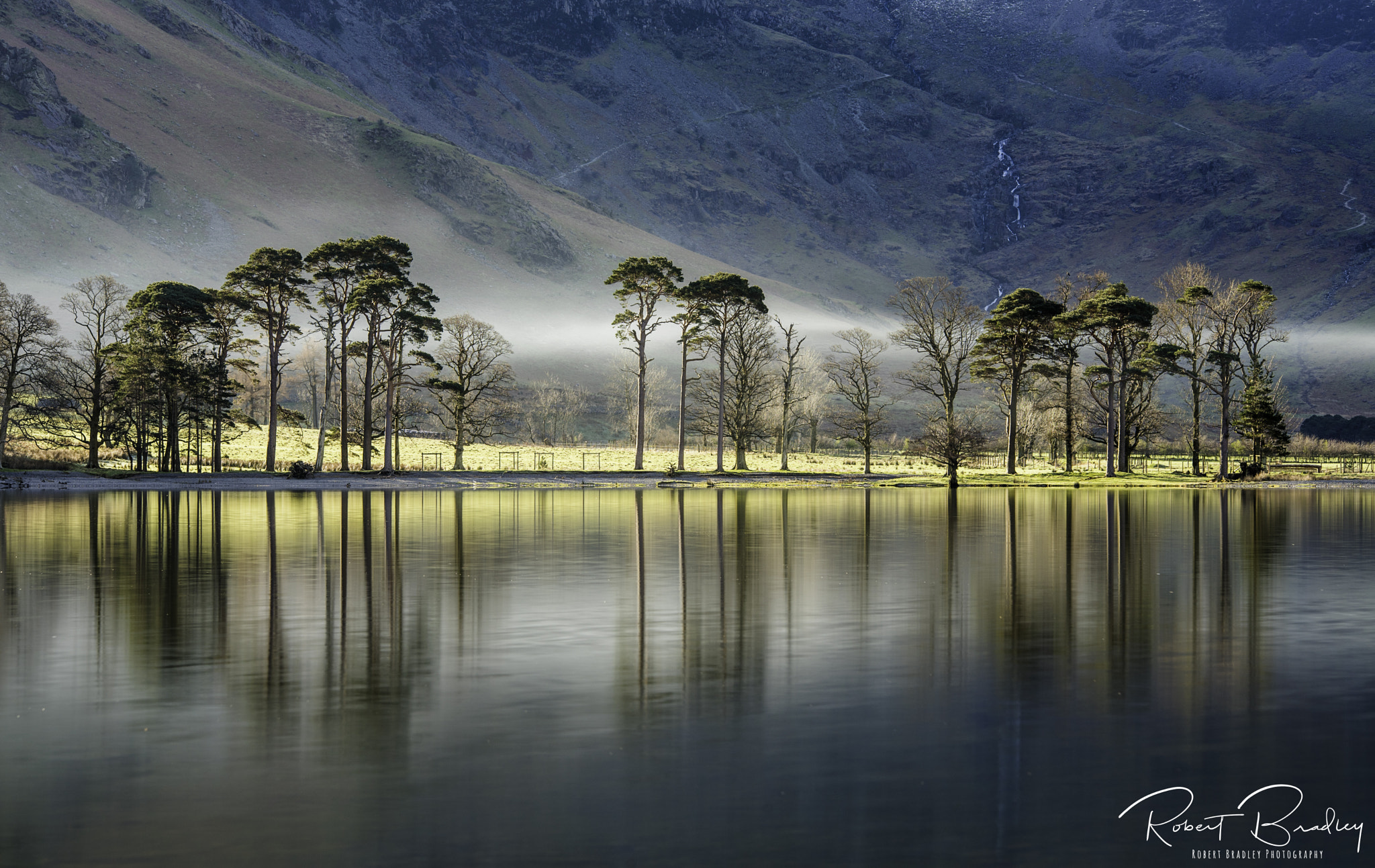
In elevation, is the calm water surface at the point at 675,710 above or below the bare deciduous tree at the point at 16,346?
below

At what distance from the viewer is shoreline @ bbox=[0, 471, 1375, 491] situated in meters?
76.4

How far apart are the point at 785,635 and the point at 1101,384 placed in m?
72.1

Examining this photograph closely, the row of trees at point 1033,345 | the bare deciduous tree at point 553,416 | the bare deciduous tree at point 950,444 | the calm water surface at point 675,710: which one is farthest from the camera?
the bare deciduous tree at point 553,416

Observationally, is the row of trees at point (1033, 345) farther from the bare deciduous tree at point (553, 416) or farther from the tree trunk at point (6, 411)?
the bare deciduous tree at point (553, 416)

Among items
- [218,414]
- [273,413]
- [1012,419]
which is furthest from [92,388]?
[1012,419]

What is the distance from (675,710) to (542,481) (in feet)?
227

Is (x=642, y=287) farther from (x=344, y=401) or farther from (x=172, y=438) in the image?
(x=172, y=438)

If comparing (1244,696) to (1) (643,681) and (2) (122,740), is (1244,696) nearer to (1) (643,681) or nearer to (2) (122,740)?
(1) (643,681)

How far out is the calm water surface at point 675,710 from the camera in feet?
33.1

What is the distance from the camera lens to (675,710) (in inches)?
559

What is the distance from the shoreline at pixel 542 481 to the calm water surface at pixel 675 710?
4622 centimetres

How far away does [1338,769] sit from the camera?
Answer: 463 inches

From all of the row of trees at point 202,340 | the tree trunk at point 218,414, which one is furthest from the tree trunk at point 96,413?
the tree trunk at point 218,414

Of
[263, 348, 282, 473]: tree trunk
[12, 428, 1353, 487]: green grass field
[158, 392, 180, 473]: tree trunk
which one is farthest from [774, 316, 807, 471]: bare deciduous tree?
[158, 392, 180, 473]: tree trunk
